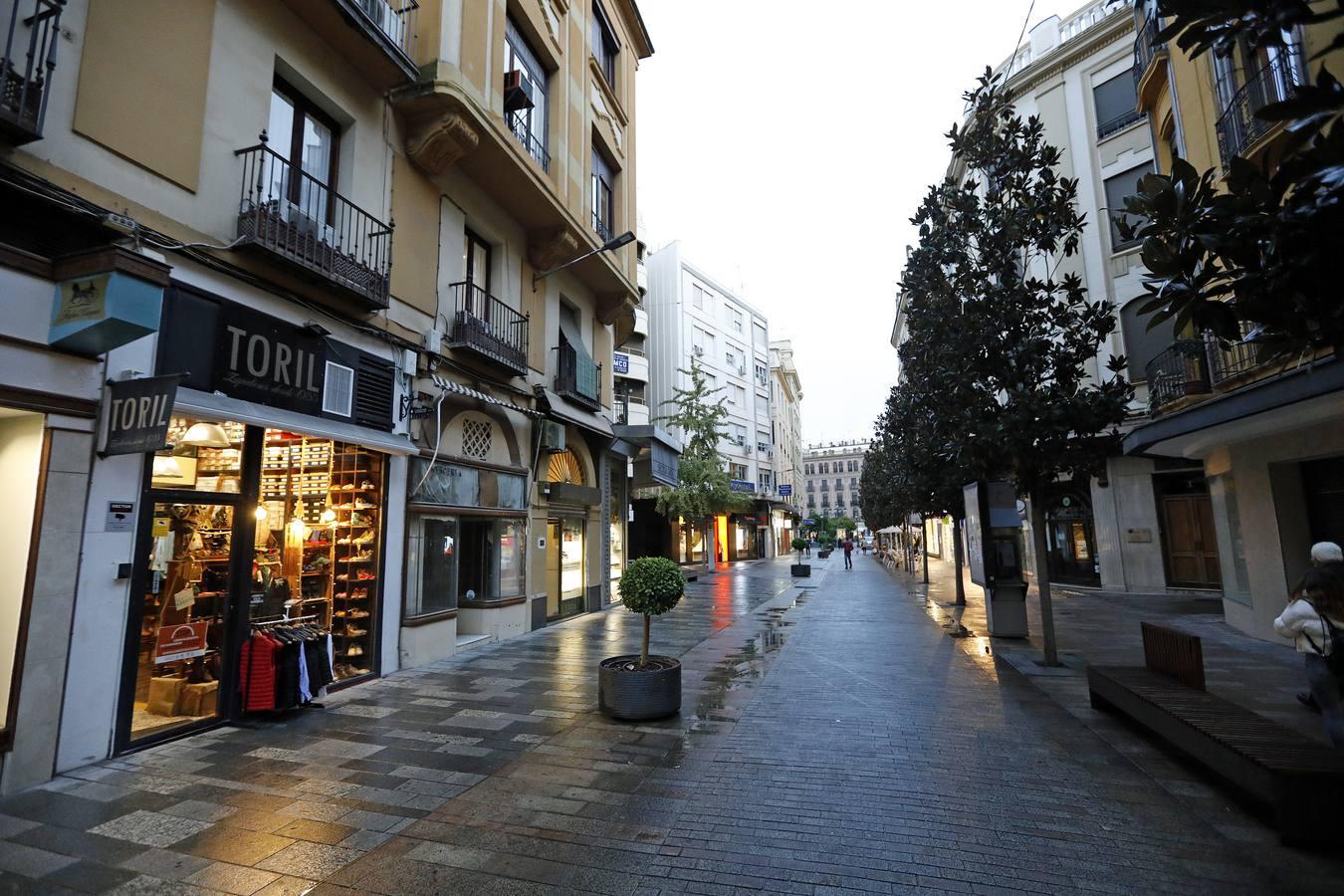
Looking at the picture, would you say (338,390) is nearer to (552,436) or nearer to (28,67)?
(28,67)

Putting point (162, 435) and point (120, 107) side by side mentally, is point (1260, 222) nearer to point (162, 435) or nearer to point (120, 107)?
point (162, 435)

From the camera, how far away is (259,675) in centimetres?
659

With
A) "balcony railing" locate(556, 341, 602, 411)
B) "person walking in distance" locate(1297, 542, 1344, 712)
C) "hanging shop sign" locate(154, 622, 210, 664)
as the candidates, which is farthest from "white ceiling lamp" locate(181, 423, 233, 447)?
"person walking in distance" locate(1297, 542, 1344, 712)

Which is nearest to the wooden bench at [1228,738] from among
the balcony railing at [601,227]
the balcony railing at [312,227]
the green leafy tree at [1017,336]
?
the green leafy tree at [1017,336]

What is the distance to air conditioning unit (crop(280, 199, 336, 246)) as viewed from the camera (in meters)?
7.41

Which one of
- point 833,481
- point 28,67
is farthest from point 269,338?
point 833,481

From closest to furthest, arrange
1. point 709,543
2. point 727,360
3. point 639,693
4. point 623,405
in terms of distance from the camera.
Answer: point 639,693 → point 623,405 → point 709,543 → point 727,360

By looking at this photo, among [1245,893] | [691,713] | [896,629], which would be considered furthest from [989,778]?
[896,629]

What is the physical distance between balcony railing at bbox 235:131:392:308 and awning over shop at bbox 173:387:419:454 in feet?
5.45

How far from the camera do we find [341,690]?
7816mm

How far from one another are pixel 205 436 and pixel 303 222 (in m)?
2.86

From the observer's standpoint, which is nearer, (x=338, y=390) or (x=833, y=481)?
Answer: (x=338, y=390)

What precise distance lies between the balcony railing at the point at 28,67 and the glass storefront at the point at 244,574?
2740 millimetres

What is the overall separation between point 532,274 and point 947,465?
1038cm
